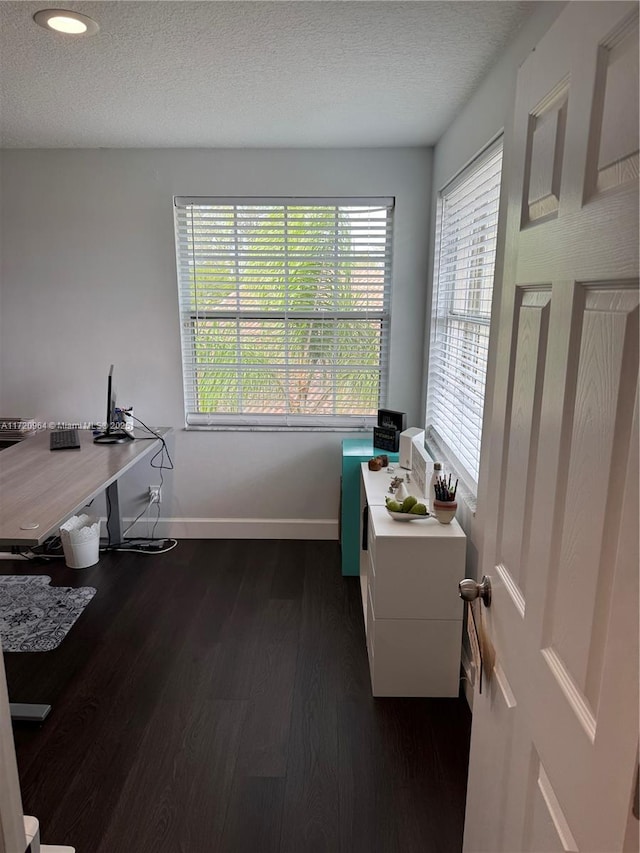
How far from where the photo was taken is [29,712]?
88.0 inches

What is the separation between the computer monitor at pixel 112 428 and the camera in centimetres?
340

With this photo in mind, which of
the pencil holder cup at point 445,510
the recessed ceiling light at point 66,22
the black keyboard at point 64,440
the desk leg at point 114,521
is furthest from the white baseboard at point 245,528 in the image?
the recessed ceiling light at point 66,22

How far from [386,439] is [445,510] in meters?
1.14

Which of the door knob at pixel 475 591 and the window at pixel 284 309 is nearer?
the door knob at pixel 475 591

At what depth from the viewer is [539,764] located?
0.94 m

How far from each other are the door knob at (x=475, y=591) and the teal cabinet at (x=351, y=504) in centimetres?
204

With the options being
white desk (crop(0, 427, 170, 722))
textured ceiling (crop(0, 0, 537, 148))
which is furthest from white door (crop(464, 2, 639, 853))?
white desk (crop(0, 427, 170, 722))

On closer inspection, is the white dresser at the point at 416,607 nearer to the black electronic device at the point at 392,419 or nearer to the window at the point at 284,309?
the black electronic device at the point at 392,419

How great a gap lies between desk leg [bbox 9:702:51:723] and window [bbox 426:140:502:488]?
1.96 meters

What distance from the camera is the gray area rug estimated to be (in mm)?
2768

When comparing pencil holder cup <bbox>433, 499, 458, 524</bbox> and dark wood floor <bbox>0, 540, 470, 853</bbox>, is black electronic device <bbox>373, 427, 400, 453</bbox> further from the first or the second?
pencil holder cup <bbox>433, 499, 458, 524</bbox>

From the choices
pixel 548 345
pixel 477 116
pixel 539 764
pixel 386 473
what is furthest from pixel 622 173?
pixel 386 473

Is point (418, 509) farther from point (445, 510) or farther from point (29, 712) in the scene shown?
point (29, 712)

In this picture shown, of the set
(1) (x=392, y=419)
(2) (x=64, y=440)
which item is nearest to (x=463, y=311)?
(1) (x=392, y=419)
